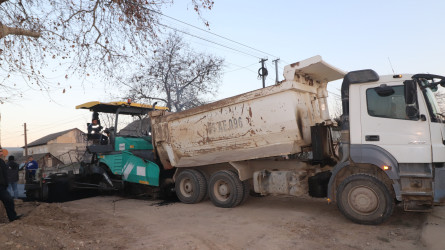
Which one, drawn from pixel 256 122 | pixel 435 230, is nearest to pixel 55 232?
pixel 256 122

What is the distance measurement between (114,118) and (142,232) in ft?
16.5

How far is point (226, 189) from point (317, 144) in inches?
94.0

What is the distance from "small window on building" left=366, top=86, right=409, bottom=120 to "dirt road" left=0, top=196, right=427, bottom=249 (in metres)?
1.89

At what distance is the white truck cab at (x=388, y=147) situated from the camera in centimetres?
512

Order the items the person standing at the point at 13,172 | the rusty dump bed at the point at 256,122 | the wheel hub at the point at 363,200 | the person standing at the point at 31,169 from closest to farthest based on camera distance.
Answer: the wheel hub at the point at 363,200
the rusty dump bed at the point at 256,122
the person standing at the point at 13,172
the person standing at the point at 31,169

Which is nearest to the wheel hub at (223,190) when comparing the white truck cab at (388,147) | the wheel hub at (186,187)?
the wheel hub at (186,187)

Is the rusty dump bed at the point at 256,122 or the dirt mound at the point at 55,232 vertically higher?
the rusty dump bed at the point at 256,122

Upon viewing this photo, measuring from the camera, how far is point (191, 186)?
8109mm

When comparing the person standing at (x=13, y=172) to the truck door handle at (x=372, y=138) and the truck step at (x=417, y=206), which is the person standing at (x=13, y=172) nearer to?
the truck door handle at (x=372, y=138)

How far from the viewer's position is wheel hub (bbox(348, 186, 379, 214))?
5395mm

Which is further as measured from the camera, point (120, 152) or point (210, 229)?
point (120, 152)

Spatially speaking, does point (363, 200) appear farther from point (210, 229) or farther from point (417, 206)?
point (210, 229)

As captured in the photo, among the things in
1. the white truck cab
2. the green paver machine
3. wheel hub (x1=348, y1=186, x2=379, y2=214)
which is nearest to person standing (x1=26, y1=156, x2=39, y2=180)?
the green paver machine

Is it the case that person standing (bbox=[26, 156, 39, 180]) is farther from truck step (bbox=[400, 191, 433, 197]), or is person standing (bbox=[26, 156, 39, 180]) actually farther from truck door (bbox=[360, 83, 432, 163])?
truck step (bbox=[400, 191, 433, 197])
